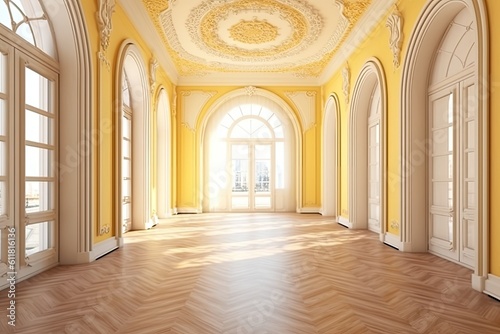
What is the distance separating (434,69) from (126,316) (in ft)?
17.8

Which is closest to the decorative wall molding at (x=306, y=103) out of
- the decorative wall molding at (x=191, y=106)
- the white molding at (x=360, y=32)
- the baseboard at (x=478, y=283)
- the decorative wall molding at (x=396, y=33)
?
the white molding at (x=360, y=32)

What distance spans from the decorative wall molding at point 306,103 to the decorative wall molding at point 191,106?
9.62 feet

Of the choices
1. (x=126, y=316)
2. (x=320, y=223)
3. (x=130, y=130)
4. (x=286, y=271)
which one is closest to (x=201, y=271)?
(x=286, y=271)

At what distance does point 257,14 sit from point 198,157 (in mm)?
5542

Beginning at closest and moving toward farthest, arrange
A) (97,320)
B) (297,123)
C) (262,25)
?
1. (97,320)
2. (262,25)
3. (297,123)

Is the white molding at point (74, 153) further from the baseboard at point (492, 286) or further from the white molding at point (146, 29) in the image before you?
the baseboard at point (492, 286)

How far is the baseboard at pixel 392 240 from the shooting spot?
5781 mm

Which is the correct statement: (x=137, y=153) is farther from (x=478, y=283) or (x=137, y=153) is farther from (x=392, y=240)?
(x=478, y=283)

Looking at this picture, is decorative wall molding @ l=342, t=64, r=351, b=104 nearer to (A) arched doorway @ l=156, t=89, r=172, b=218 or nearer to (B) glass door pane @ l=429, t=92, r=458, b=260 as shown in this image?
(B) glass door pane @ l=429, t=92, r=458, b=260

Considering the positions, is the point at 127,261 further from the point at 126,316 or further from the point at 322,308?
the point at 322,308

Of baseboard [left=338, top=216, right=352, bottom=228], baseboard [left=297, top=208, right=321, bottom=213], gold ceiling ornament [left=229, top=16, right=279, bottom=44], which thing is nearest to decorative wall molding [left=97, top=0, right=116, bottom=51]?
gold ceiling ornament [left=229, top=16, right=279, bottom=44]

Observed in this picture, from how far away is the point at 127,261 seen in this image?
16.3 ft

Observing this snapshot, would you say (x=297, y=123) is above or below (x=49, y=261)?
above

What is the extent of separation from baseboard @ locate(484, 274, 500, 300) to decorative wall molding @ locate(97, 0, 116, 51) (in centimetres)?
574
